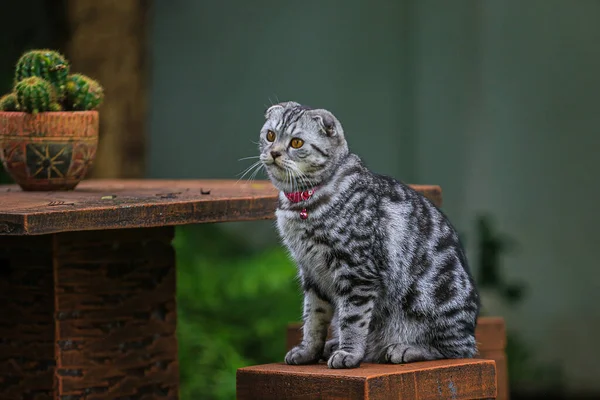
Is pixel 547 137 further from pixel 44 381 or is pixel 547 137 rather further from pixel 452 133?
pixel 44 381

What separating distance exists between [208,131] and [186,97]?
29cm

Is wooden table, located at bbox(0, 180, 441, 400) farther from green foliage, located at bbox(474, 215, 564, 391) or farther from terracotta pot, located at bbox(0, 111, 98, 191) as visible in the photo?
green foliage, located at bbox(474, 215, 564, 391)

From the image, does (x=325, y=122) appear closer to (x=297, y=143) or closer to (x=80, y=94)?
(x=297, y=143)

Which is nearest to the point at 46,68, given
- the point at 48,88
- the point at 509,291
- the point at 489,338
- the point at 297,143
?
the point at 48,88

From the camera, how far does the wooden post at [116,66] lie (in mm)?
6625

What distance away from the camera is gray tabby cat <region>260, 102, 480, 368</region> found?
3.40 m

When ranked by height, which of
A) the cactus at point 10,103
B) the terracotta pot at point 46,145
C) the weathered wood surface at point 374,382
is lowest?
the weathered wood surface at point 374,382

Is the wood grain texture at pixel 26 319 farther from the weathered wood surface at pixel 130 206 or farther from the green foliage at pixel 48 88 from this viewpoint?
the green foliage at pixel 48 88

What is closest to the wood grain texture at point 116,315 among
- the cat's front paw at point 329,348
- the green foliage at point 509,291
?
the cat's front paw at point 329,348

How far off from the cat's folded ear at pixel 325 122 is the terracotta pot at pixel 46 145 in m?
1.07

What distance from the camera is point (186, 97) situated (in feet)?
25.6

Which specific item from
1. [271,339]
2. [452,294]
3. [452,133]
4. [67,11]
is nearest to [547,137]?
[452,133]

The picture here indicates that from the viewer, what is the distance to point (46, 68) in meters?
4.11

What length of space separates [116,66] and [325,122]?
11.5 feet
